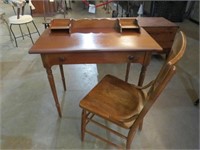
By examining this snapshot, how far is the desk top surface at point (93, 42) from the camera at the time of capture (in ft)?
3.68

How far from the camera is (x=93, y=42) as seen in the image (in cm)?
121

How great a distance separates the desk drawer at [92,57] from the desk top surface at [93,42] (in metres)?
0.05

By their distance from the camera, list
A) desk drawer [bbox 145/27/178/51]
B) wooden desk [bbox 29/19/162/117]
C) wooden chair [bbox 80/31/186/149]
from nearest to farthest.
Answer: wooden chair [bbox 80/31/186/149] < wooden desk [bbox 29/19/162/117] < desk drawer [bbox 145/27/178/51]

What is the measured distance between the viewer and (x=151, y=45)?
117cm

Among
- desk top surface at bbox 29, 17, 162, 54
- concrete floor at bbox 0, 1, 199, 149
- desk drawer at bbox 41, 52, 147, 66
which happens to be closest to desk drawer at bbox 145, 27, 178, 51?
Result: concrete floor at bbox 0, 1, 199, 149

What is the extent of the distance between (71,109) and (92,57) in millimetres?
762

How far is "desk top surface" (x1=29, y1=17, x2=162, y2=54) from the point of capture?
3.68 feet

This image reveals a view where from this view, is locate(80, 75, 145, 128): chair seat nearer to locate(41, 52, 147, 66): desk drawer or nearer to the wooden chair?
the wooden chair

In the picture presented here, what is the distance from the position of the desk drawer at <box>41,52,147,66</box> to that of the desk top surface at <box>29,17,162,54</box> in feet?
0.15

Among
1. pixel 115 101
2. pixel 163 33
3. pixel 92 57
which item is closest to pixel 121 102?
pixel 115 101

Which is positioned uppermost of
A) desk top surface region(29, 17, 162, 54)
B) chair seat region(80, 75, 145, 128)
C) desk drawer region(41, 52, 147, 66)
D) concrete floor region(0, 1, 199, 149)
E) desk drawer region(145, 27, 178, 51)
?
desk top surface region(29, 17, 162, 54)

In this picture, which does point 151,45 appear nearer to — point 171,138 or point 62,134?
point 171,138

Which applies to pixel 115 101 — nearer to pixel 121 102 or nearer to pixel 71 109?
pixel 121 102

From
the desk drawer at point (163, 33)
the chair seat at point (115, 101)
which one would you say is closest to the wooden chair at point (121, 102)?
the chair seat at point (115, 101)
